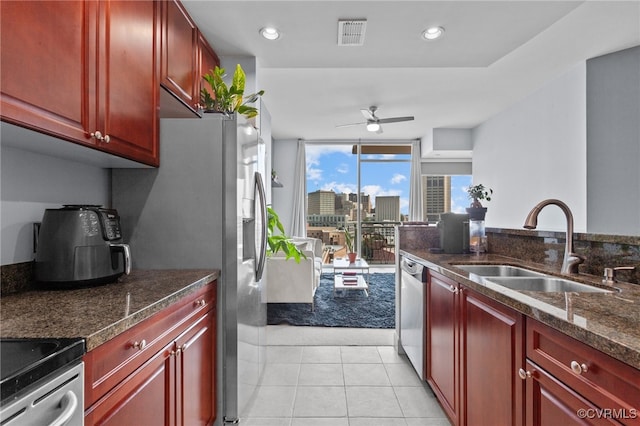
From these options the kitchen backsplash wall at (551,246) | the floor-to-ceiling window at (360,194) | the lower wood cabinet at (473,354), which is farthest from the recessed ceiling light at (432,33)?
the floor-to-ceiling window at (360,194)

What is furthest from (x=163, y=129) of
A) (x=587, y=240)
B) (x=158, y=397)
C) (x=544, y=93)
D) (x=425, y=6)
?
(x=544, y=93)

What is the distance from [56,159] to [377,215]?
6236 mm

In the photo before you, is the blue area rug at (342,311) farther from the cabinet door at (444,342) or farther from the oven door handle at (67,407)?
the oven door handle at (67,407)

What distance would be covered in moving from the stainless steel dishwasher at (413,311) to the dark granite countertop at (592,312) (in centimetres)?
77

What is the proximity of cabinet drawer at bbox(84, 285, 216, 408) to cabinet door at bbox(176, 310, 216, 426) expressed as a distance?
0.31ft

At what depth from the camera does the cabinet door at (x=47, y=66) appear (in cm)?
88

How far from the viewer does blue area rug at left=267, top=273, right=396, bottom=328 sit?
347 cm

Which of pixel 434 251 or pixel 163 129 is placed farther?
pixel 434 251

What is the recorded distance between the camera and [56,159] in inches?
57.8

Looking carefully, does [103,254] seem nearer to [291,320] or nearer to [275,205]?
[291,320]

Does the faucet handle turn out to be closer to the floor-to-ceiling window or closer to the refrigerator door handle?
the refrigerator door handle

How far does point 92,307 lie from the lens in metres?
1.01

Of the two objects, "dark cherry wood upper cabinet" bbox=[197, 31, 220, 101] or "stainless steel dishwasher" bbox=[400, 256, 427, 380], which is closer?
"stainless steel dishwasher" bbox=[400, 256, 427, 380]

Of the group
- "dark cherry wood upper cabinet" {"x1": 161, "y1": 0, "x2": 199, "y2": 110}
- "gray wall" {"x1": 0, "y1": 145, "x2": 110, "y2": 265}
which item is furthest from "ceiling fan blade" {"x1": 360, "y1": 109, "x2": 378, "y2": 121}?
"gray wall" {"x1": 0, "y1": 145, "x2": 110, "y2": 265}
